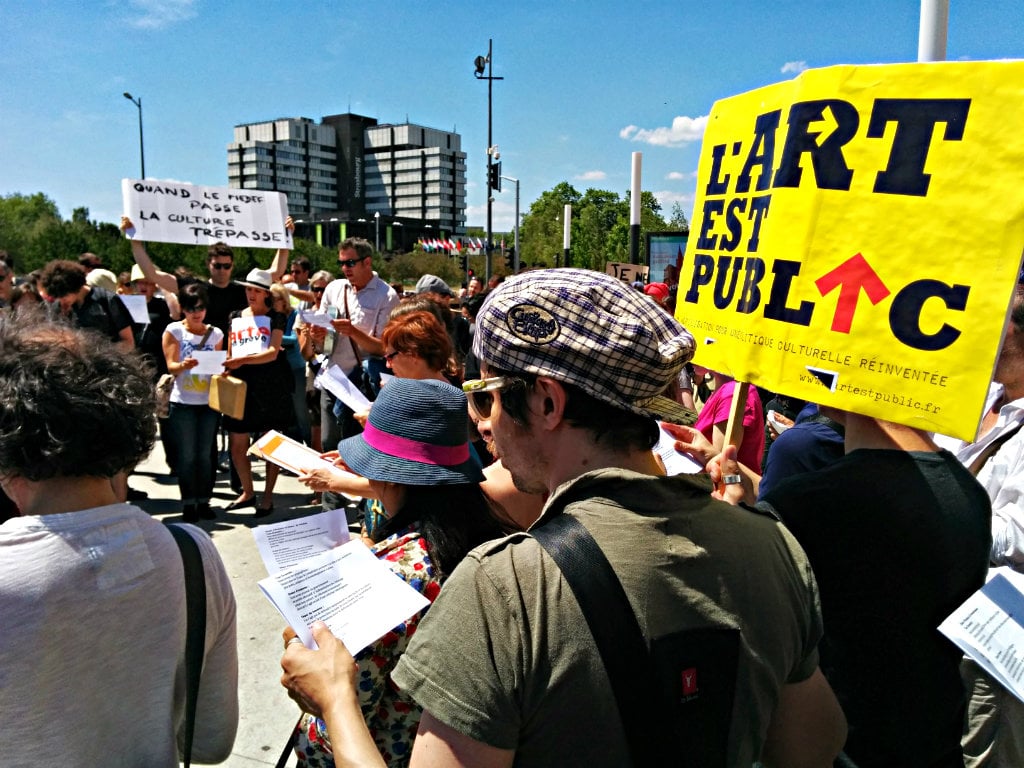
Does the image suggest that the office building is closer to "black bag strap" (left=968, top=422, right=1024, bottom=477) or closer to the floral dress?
"black bag strap" (left=968, top=422, right=1024, bottom=477)

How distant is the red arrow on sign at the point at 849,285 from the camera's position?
1.81 meters

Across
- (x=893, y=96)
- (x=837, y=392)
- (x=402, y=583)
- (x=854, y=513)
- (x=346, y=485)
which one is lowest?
(x=346, y=485)

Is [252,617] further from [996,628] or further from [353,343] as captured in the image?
[996,628]

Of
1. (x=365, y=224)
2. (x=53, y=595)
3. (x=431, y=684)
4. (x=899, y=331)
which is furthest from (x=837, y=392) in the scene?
(x=365, y=224)

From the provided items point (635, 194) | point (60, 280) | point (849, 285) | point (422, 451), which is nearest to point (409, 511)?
point (422, 451)

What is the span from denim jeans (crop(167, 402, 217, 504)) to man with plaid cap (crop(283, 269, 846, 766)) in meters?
5.29

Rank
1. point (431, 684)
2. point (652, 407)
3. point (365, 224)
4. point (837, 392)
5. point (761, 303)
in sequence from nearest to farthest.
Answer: point (431, 684), point (652, 407), point (837, 392), point (761, 303), point (365, 224)

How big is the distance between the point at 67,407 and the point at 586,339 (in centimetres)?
118

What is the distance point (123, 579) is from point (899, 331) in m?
1.81

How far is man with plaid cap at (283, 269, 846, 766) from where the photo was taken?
1.10m

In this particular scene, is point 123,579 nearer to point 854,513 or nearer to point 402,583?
point 402,583

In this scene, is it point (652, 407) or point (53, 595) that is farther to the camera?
point (53, 595)

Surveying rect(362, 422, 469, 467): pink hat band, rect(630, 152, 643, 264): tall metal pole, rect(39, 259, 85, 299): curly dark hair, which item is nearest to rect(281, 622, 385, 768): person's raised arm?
rect(362, 422, 469, 467): pink hat band

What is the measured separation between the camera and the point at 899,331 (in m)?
1.76
